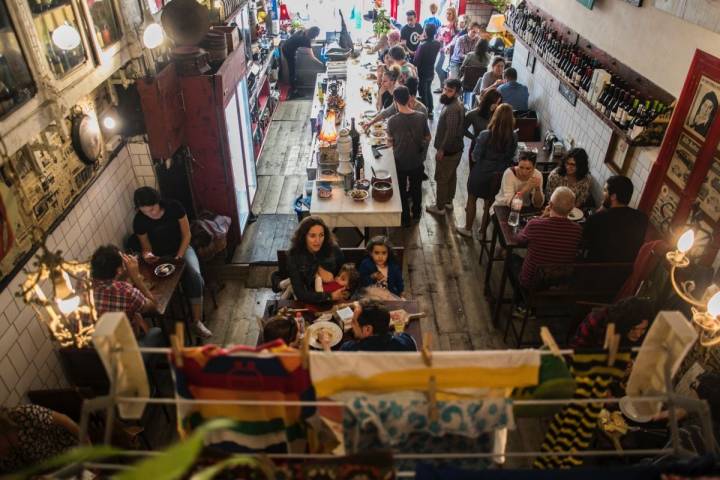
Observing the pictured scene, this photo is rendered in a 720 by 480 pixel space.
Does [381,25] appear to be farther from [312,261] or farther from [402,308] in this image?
[402,308]

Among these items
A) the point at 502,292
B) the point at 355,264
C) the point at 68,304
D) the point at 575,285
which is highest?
the point at 68,304

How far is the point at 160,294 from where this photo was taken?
170 inches

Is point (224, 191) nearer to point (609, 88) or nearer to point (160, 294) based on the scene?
point (160, 294)

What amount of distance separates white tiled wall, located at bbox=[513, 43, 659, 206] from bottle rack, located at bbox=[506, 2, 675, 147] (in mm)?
142

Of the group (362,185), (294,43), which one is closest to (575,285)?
(362,185)

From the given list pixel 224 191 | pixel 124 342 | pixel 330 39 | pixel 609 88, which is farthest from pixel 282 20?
pixel 124 342

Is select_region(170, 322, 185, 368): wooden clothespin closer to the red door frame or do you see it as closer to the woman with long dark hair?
the red door frame

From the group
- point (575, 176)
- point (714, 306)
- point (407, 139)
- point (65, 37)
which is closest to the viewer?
point (714, 306)

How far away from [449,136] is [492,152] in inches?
27.0

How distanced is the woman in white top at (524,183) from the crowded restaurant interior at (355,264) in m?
0.03

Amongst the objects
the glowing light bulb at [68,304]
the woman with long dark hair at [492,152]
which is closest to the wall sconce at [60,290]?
the glowing light bulb at [68,304]

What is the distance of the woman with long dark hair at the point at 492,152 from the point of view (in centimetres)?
559

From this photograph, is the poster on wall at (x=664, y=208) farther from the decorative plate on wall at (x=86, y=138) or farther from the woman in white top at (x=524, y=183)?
the decorative plate on wall at (x=86, y=138)

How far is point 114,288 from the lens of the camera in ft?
12.5
